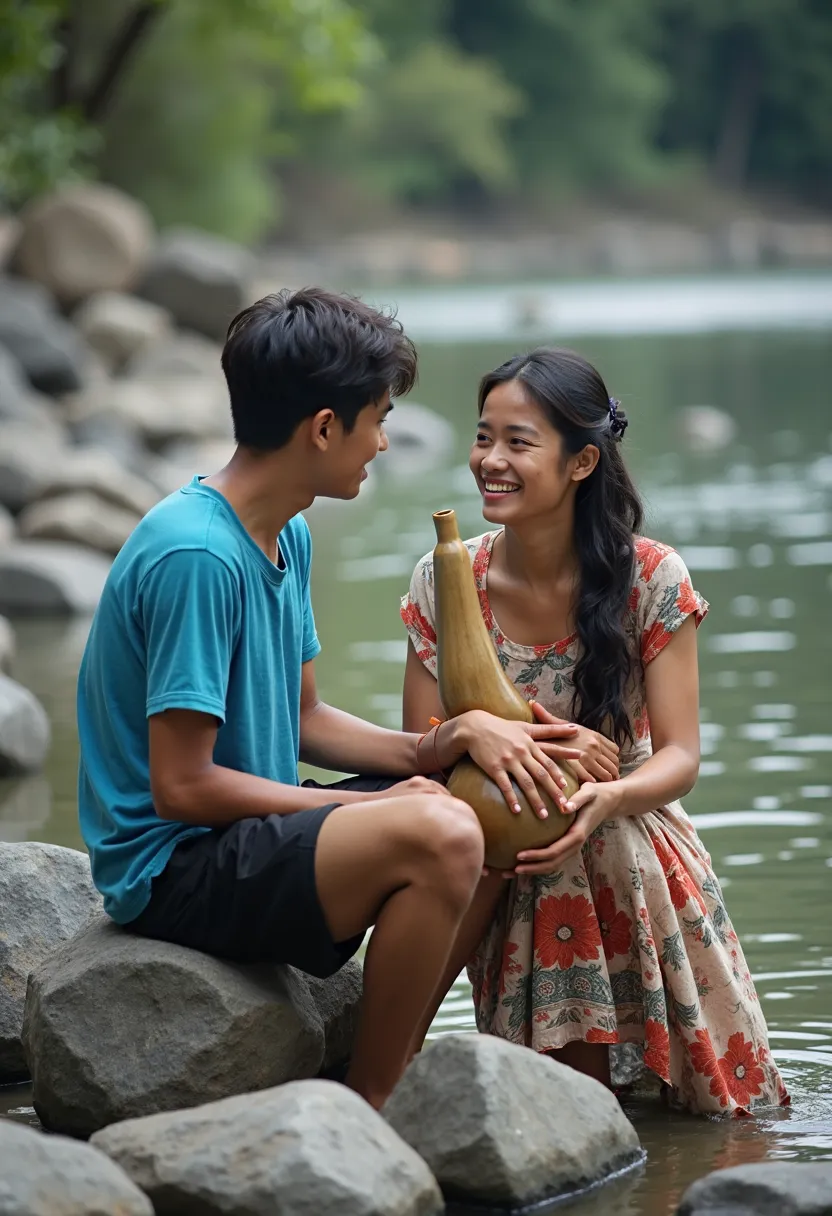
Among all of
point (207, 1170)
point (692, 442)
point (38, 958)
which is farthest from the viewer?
point (692, 442)

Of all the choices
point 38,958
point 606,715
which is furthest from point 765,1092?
point 38,958

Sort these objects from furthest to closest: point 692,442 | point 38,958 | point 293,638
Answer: point 692,442, point 38,958, point 293,638

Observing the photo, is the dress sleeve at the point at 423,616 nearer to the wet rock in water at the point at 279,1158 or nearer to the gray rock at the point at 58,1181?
the wet rock in water at the point at 279,1158

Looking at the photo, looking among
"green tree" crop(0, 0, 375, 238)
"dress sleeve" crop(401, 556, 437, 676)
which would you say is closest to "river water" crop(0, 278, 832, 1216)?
"dress sleeve" crop(401, 556, 437, 676)

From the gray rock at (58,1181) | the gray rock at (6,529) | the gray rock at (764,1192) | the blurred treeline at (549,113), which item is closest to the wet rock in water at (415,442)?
the gray rock at (6,529)

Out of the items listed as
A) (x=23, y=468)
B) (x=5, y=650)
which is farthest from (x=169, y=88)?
(x=5, y=650)

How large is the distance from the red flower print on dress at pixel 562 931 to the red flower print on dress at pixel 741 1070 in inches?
13.0

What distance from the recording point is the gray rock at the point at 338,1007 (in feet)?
12.0

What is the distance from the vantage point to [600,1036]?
11.9 ft

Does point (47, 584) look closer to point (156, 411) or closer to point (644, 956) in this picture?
point (156, 411)

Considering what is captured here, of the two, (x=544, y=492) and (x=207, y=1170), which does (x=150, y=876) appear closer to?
(x=207, y=1170)

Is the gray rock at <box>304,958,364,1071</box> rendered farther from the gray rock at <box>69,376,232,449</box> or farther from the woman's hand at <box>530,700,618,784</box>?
the gray rock at <box>69,376,232,449</box>

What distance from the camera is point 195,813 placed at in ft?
10.8

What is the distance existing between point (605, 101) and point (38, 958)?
189 feet
